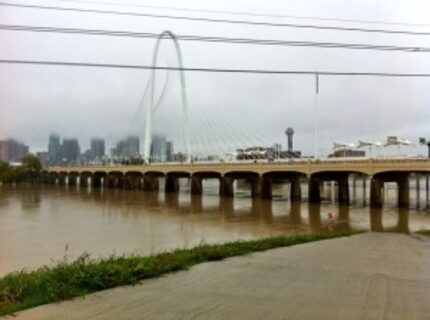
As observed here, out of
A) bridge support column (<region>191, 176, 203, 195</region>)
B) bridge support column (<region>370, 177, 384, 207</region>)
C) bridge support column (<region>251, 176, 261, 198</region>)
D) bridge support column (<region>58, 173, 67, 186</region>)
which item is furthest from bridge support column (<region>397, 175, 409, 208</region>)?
bridge support column (<region>58, 173, 67, 186</region>)

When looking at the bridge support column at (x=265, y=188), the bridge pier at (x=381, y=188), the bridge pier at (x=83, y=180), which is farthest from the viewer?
the bridge pier at (x=83, y=180)

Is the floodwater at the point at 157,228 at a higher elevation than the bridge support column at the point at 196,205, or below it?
higher

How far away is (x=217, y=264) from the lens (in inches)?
610

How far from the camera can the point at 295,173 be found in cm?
7494

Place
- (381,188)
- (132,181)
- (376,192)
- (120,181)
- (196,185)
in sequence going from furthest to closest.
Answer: (120,181), (132,181), (196,185), (381,188), (376,192)

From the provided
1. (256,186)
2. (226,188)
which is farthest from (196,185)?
(256,186)

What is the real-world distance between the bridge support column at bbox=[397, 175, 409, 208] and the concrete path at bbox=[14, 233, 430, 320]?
165ft

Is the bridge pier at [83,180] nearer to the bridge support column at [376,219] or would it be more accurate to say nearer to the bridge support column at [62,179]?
the bridge support column at [62,179]

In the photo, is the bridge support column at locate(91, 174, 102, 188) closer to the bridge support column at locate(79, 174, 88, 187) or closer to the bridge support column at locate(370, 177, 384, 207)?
the bridge support column at locate(79, 174, 88, 187)

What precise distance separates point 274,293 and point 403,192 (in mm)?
58813

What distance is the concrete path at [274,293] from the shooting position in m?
9.91

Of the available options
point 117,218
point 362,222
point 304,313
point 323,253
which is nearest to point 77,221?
point 117,218

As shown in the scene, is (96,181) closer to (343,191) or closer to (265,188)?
(265,188)

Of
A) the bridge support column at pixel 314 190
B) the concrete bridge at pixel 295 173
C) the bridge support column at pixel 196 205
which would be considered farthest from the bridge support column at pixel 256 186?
the bridge support column at pixel 314 190
